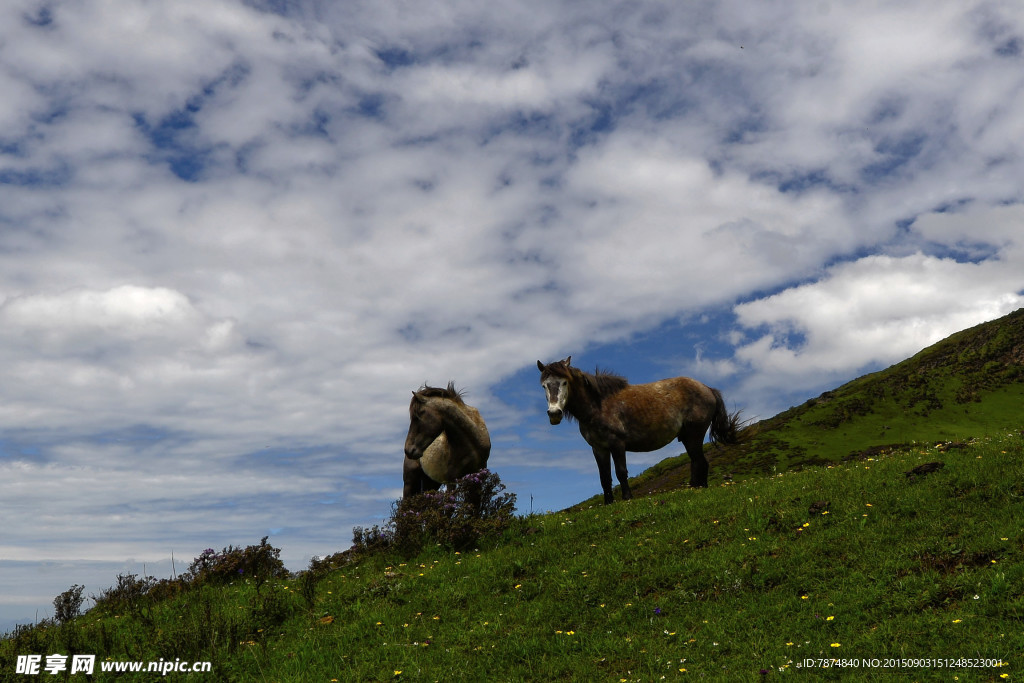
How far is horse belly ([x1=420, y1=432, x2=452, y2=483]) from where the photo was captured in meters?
20.3

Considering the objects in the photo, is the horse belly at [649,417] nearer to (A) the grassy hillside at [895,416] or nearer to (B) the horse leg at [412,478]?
(B) the horse leg at [412,478]

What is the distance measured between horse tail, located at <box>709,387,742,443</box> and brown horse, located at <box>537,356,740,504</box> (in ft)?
0.18

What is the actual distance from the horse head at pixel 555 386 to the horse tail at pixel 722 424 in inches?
248

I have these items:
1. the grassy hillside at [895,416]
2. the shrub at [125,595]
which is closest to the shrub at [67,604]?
the shrub at [125,595]

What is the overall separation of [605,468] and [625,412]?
179 centimetres

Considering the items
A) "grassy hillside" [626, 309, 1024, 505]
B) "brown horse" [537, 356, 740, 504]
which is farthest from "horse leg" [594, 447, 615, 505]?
"grassy hillside" [626, 309, 1024, 505]

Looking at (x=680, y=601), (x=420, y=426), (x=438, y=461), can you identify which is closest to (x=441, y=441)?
(x=438, y=461)

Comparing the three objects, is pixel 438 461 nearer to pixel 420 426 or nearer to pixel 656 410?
pixel 420 426

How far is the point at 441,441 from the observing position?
2064cm

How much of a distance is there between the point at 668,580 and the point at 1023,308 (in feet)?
248

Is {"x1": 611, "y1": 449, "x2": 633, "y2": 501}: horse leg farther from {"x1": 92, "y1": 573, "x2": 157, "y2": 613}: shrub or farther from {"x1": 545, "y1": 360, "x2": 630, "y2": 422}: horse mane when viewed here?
{"x1": 92, "y1": 573, "x2": 157, "y2": 613}: shrub

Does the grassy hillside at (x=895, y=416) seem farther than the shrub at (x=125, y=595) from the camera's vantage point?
Yes

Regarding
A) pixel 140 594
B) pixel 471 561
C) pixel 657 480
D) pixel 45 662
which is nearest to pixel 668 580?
pixel 471 561

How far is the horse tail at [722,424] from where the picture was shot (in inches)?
888
